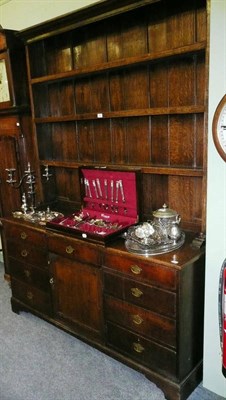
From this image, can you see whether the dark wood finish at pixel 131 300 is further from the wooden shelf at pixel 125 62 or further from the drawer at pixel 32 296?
the wooden shelf at pixel 125 62

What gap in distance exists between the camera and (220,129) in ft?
5.06

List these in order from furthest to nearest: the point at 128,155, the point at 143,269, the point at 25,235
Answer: the point at 25,235, the point at 128,155, the point at 143,269

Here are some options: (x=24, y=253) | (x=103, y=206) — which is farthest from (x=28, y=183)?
(x=103, y=206)

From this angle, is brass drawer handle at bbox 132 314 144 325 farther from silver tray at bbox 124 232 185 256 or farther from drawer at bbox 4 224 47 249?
drawer at bbox 4 224 47 249

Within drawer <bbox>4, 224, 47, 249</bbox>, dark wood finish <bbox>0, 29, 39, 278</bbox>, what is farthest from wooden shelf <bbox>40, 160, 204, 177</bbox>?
drawer <bbox>4, 224, 47, 249</bbox>

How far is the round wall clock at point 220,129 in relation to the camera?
153cm

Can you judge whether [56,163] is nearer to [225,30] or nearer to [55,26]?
A: [55,26]

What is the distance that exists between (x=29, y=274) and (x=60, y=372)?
2.42 feet

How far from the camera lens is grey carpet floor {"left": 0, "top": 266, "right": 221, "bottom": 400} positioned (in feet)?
6.08

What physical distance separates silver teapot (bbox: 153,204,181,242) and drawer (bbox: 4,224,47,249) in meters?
0.82

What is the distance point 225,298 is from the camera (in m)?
1.62

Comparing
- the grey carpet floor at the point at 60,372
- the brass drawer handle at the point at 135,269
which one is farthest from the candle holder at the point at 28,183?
the brass drawer handle at the point at 135,269

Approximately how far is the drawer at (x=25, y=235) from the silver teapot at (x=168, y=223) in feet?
2.70

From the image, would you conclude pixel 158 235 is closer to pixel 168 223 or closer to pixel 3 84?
pixel 168 223
